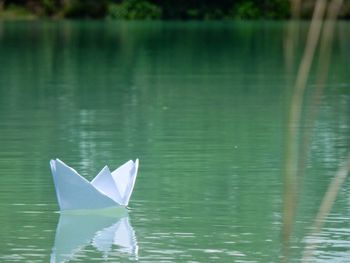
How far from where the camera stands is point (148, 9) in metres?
68.5

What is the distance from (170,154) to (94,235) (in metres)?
4.41

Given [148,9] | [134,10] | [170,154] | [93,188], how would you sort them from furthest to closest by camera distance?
[148,9]
[134,10]
[170,154]
[93,188]

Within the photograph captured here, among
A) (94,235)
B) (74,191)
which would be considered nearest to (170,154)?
(74,191)

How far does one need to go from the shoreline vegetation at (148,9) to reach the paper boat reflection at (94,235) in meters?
57.7

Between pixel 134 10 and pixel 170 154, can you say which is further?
pixel 134 10

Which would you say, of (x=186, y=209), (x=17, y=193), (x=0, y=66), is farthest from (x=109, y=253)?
(x=0, y=66)

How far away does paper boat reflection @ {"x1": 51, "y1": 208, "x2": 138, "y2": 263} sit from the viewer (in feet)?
26.3

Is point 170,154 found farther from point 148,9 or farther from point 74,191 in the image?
point 148,9

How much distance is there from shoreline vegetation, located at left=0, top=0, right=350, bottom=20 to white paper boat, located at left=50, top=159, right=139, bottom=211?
57.5 m

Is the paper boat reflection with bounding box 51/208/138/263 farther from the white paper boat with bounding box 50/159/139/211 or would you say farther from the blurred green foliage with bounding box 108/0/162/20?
the blurred green foliage with bounding box 108/0/162/20

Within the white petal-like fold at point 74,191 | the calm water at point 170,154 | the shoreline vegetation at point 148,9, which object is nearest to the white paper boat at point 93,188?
the white petal-like fold at point 74,191

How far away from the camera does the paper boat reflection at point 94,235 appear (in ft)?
26.3

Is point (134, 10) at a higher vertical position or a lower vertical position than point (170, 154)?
lower

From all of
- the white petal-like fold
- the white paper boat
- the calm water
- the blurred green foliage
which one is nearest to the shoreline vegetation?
the blurred green foliage
